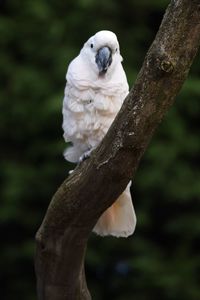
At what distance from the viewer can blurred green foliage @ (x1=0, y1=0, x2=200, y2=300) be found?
353cm

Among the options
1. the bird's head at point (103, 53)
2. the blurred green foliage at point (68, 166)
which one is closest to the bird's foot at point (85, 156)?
the bird's head at point (103, 53)

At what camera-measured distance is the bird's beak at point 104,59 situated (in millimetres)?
2480

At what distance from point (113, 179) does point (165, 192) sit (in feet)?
4.41

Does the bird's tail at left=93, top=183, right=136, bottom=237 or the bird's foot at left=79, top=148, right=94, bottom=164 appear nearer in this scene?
the bird's foot at left=79, top=148, right=94, bottom=164

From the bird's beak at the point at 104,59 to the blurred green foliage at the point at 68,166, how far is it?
3.06 ft

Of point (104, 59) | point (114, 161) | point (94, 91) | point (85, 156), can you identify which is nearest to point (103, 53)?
point (104, 59)

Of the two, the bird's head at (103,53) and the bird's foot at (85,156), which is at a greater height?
the bird's head at (103,53)

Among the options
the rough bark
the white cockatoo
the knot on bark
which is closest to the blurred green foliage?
the white cockatoo

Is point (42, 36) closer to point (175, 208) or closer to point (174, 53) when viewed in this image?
point (175, 208)

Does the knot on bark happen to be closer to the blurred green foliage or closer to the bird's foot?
the bird's foot

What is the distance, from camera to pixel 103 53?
2484 mm

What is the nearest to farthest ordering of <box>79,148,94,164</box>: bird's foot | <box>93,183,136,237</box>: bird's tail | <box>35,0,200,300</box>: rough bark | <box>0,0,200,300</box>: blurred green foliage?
1. <box>35,0,200,300</box>: rough bark
2. <box>79,148,94,164</box>: bird's foot
3. <box>93,183,136,237</box>: bird's tail
4. <box>0,0,200,300</box>: blurred green foliage

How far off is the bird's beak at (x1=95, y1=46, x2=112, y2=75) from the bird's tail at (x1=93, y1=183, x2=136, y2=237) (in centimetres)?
40

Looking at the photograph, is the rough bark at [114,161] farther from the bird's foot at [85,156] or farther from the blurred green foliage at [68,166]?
the blurred green foliage at [68,166]
